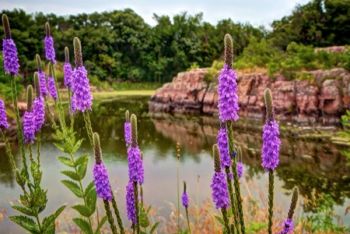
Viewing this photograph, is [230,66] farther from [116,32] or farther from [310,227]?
[116,32]

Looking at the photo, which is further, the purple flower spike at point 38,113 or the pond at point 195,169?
the pond at point 195,169

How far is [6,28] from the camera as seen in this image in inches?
188

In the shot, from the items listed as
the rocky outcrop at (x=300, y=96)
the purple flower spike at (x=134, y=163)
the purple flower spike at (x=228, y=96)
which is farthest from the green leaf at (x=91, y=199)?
the rocky outcrop at (x=300, y=96)

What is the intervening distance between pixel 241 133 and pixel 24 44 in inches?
1338

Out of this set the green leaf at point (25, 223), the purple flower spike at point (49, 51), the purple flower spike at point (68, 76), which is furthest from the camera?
the purple flower spike at point (68, 76)

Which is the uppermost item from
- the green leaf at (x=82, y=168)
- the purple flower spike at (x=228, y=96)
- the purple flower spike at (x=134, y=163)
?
the purple flower spike at (x=228, y=96)

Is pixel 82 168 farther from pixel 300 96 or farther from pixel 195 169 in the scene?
pixel 300 96

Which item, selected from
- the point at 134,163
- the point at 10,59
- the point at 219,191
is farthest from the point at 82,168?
the point at 10,59

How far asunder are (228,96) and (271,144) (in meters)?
0.57

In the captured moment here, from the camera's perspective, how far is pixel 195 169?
62.3ft

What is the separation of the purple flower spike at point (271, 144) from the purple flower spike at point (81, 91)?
5.66ft

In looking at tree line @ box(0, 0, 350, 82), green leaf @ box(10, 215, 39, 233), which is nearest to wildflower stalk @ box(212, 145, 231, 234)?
green leaf @ box(10, 215, 39, 233)

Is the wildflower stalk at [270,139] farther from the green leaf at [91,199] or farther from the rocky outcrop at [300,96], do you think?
the rocky outcrop at [300,96]

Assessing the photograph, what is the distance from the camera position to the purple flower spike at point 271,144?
3.59m
